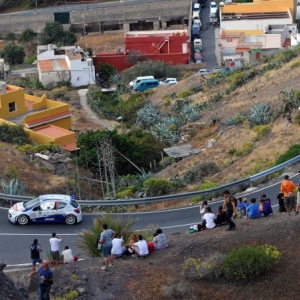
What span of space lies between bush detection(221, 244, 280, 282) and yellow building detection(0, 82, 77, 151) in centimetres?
2193

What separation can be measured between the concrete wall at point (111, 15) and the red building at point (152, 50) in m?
12.6

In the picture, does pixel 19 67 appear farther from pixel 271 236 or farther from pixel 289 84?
pixel 271 236

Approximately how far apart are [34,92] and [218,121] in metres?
22.2

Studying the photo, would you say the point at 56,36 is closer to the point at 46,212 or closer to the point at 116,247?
the point at 46,212

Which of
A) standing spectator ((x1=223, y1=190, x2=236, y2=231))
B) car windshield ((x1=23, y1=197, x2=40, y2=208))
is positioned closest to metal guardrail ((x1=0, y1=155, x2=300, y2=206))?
car windshield ((x1=23, y1=197, x2=40, y2=208))

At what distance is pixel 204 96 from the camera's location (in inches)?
1886

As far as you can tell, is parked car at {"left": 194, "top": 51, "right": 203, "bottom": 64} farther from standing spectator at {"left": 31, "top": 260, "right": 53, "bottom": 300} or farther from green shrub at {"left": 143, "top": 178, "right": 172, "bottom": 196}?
standing spectator at {"left": 31, "top": 260, "right": 53, "bottom": 300}

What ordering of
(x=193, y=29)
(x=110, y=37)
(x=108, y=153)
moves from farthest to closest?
(x=110, y=37), (x=193, y=29), (x=108, y=153)

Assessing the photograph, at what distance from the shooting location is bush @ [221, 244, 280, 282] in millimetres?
16078

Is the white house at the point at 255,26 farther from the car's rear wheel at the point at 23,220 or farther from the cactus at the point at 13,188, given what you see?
→ the car's rear wheel at the point at 23,220

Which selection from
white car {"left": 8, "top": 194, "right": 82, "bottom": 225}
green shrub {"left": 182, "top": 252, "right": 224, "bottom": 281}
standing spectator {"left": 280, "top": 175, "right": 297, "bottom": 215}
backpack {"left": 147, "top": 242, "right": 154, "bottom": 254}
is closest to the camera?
green shrub {"left": 182, "top": 252, "right": 224, "bottom": 281}

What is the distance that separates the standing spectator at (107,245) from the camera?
1699 cm

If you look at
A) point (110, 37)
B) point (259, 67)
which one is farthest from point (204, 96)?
point (110, 37)

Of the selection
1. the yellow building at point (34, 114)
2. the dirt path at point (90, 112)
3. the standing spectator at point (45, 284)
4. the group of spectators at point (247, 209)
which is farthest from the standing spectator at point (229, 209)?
the dirt path at point (90, 112)
